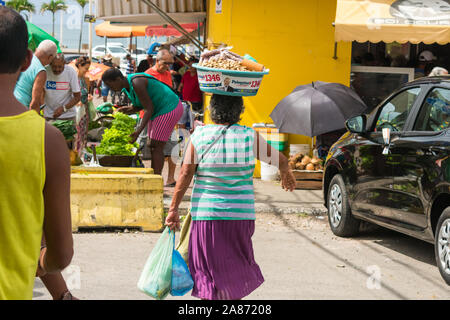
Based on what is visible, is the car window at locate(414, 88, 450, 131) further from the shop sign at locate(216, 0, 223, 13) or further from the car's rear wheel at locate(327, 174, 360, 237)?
the shop sign at locate(216, 0, 223, 13)

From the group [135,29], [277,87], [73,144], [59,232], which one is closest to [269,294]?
[59,232]

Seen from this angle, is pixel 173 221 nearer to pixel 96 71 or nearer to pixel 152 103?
pixel 152 103

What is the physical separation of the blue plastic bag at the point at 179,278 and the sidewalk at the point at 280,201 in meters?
5.04

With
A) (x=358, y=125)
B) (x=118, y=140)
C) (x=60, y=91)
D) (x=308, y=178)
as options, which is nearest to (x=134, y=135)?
(x=118, y=140)

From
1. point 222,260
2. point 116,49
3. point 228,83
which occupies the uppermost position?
point 116,49

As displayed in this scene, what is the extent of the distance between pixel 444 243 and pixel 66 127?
5.53 metres

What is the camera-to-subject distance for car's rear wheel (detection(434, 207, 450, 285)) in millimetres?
6078

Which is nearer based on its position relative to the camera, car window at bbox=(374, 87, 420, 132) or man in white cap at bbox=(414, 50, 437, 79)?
car window at bbox=(374, 87, 420, 132)

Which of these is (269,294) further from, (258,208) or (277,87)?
(277,87)

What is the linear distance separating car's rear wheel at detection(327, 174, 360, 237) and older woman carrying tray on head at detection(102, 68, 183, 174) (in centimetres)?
248

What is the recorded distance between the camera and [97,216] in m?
8.14

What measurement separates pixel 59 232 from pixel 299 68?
1027 centimetres

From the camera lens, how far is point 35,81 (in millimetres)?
8586

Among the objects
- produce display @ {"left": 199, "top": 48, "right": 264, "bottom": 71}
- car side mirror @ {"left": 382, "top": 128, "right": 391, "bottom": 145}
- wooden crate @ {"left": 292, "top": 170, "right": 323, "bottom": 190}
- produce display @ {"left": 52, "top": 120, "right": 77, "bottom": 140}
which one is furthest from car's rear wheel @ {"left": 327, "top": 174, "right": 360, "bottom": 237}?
produce display @ {"left": 199, "top": 48, "right": 264, "bottom": 71}
